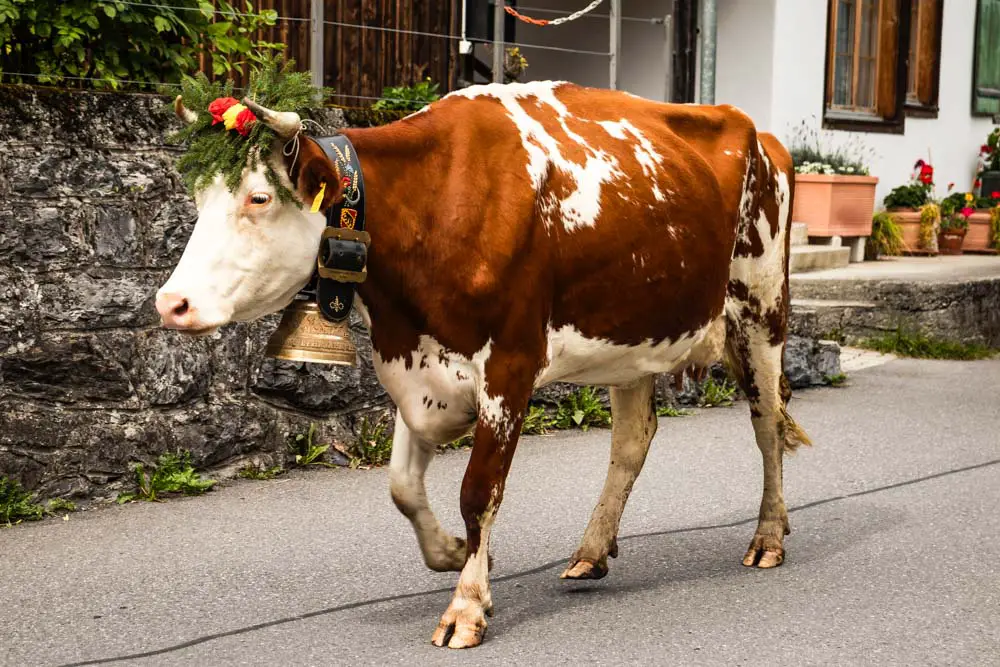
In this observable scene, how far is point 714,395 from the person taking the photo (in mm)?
9086

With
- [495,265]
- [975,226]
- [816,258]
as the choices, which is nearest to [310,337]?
[495,265]

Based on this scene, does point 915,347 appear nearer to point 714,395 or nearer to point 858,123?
point 714,395

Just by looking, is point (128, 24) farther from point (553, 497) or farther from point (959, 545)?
point (959, 545)

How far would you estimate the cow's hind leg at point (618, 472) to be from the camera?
17.1 feet

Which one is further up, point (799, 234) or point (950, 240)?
point (799, 234)

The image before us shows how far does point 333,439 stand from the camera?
23.3 feet

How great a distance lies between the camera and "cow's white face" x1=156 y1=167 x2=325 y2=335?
13.1 ft

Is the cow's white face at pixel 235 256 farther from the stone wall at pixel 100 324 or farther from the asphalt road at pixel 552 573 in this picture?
the stone wall at pixel 100 324

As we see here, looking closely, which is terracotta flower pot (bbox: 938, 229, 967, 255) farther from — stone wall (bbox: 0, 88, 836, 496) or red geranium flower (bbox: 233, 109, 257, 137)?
red geranium flower (bbox: 233, 109, 257, 137)

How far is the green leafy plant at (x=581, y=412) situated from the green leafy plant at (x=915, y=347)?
4.13 metres

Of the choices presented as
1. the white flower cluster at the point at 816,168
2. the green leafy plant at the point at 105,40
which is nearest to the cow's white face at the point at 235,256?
the green leafy plant at the point at 105,40

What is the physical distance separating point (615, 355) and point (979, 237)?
12.8 metres

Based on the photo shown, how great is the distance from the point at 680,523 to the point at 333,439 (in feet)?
6.18

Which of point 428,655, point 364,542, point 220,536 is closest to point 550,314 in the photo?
point 428,655
